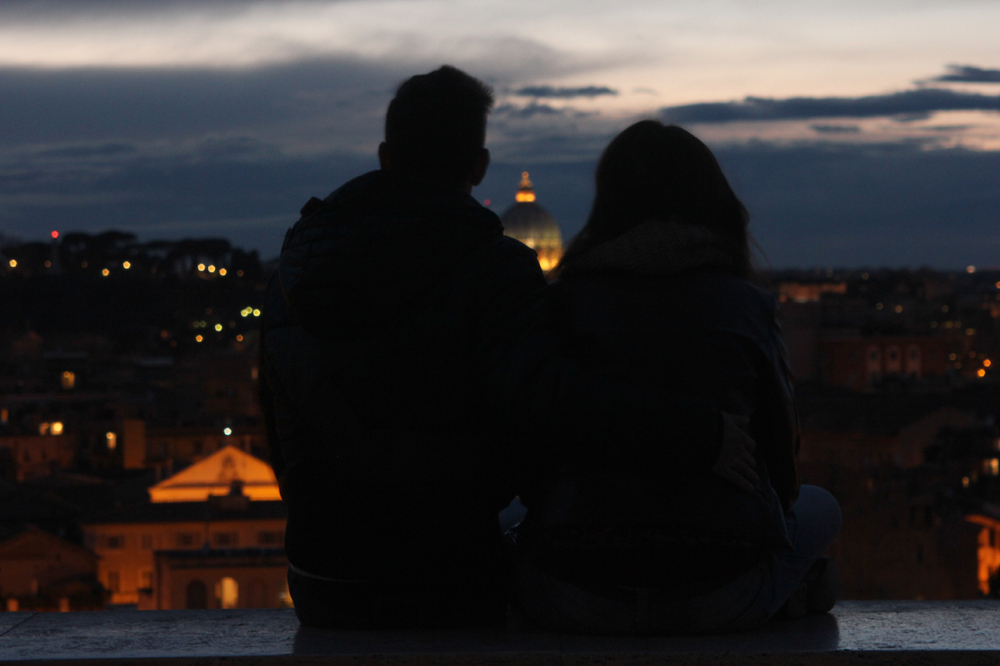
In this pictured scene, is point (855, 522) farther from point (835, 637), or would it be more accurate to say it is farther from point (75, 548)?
point (835, 637)

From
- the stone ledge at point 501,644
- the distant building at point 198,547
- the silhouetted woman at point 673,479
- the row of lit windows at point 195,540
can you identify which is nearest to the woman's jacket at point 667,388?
the silhouetted woman at point 673,479

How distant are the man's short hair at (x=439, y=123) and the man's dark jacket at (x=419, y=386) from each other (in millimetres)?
46

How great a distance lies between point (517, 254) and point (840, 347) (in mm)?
45722

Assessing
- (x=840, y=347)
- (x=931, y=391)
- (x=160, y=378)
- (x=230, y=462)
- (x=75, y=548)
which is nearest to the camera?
(x=75, y=548)

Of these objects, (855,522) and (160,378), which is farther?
(160,378)

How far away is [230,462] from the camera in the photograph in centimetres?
2166

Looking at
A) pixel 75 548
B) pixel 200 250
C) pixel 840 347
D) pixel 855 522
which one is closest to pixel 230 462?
pixel 75 548

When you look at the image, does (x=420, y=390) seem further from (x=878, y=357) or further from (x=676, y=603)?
(x=878, y=357)

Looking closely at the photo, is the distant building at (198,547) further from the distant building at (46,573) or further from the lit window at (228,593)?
the distant building at (46,573)

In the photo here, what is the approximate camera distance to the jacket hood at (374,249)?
202 centimetres

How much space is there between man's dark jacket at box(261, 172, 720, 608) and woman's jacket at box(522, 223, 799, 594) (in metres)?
0.06

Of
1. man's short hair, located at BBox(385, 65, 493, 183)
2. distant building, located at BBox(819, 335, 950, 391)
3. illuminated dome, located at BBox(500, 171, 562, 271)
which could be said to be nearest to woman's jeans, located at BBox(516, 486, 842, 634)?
man's short hair, located at BBox(385, 65, 493, 183)

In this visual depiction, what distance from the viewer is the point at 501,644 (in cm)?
202

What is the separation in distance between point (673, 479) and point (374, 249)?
51cm
